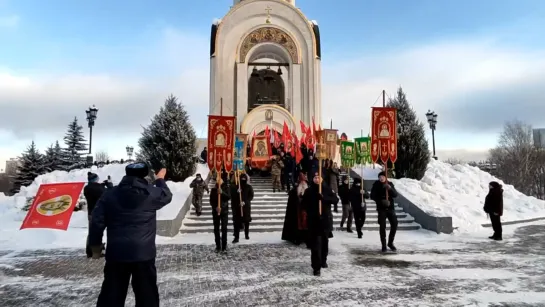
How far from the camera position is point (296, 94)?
1001 inches

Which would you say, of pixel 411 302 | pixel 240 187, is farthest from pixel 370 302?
pixel 240 187

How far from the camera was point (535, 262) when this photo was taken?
7.68 meters

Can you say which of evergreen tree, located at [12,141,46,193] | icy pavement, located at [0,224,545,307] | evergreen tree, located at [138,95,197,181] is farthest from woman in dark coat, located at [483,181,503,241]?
evergreen tree, located at [12,141,46,193]

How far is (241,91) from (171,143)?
29.0ft

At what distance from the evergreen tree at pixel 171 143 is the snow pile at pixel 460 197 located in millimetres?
8746

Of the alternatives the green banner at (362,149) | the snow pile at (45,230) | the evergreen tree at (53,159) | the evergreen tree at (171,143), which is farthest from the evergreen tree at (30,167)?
the green banner at (362,149)

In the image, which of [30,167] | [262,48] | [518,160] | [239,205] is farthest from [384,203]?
[518,160]

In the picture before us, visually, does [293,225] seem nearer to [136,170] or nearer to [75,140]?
[136,170]

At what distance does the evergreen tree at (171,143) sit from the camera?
17031 millimetres

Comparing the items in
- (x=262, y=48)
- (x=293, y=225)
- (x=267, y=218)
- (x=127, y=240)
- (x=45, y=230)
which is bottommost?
(x=45, y=230)

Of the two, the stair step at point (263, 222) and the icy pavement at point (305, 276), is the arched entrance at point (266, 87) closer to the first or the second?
the stair step at point (263, 222)

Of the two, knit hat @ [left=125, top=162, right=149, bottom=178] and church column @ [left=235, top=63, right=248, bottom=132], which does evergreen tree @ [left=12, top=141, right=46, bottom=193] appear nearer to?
church column @ [left=235, top=63, right=248, bottom=132]

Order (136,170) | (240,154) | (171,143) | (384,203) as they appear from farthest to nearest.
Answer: (171,143)
(240,154)
(384,203)
(136,170)

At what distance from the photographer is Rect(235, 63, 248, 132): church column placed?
24.7m
